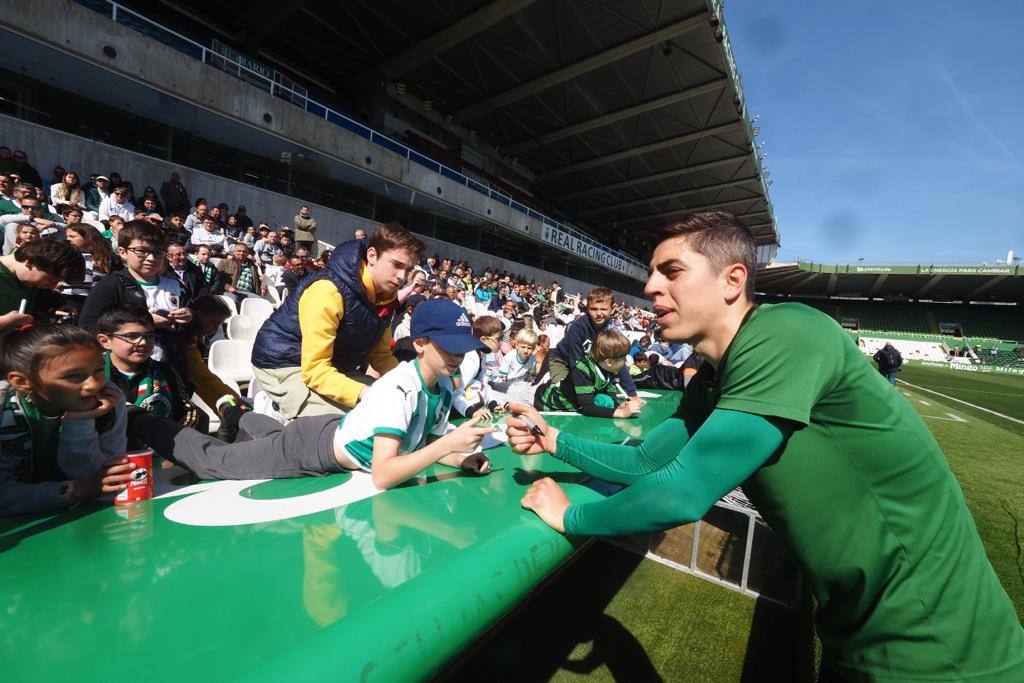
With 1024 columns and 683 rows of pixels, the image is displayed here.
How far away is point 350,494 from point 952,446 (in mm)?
9482

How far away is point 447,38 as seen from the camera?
16.3m

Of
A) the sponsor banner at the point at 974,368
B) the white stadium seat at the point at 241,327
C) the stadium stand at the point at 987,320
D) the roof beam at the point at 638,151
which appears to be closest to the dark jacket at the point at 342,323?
the white stadium seat at the point at 241,327

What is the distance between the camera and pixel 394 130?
2020cm

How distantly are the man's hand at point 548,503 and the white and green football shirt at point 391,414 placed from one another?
1.94 ft

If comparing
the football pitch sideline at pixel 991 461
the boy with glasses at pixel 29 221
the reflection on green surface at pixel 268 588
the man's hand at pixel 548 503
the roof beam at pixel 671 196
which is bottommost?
the football pitch sideline at pixel 991 461

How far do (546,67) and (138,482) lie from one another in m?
20.7

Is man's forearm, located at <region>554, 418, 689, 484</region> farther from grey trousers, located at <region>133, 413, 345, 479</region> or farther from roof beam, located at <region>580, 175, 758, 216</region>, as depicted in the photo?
roof beam, located at <region>580, 175, 758, 216</region>

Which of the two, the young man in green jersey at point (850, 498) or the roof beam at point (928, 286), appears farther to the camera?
the roof beam at point (928, 286)

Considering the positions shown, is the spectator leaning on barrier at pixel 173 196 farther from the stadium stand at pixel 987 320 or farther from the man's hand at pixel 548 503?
the stadium stand at pixel 987 320

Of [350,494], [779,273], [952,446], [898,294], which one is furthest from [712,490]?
[898,294]

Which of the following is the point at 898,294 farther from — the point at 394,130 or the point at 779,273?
the point at 394,130

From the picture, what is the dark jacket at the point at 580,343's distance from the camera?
4.30 m

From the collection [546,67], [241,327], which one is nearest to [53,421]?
[241,327]

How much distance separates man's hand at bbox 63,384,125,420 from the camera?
1652 mm
